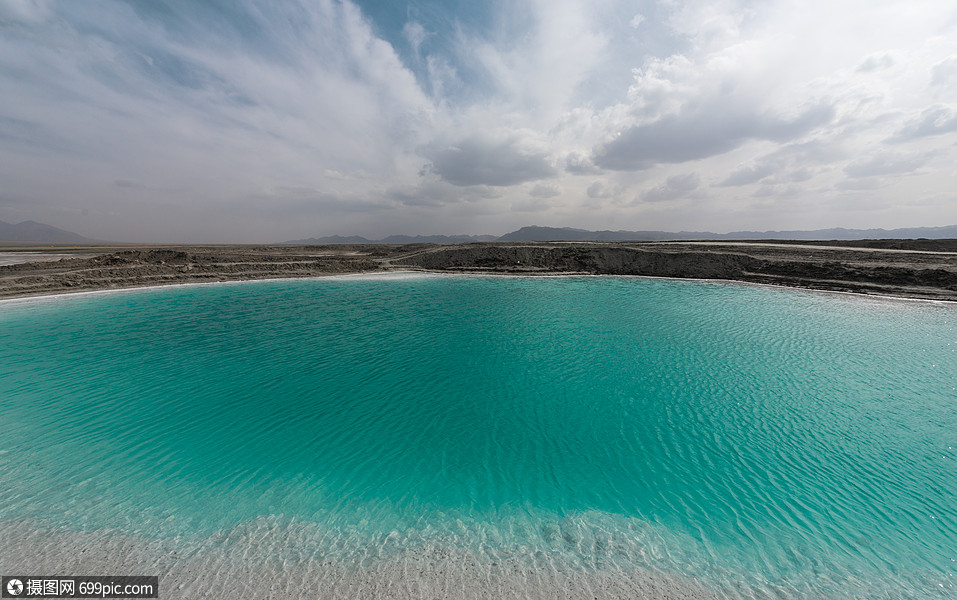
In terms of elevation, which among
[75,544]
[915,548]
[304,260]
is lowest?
[915,548]

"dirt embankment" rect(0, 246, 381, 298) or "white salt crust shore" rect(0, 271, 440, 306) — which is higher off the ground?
A: "dirt embankment" rect(0, 246, 381, 298)

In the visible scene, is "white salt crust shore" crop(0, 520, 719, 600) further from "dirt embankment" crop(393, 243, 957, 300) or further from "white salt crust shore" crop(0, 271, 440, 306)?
"dirt embankment" crop(393, 243, 957, 300)

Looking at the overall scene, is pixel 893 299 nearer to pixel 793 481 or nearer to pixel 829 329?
pixel 829 329

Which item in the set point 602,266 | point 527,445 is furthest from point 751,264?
point 527,445

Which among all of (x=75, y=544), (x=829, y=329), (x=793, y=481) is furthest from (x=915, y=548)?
(x=829, y=329)

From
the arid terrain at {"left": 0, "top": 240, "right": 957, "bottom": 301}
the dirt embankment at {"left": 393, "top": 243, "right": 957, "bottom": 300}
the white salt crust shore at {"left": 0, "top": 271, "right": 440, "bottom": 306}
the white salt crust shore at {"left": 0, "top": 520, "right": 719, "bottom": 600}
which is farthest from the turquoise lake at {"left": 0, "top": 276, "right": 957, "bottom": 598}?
the arid terrain at {"left": 0, "top": 240, "right": 957, "bottom": 301}

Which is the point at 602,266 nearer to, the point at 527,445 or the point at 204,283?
the point at 527,445

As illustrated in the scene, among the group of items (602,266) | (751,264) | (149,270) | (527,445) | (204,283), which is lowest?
(527,445)
